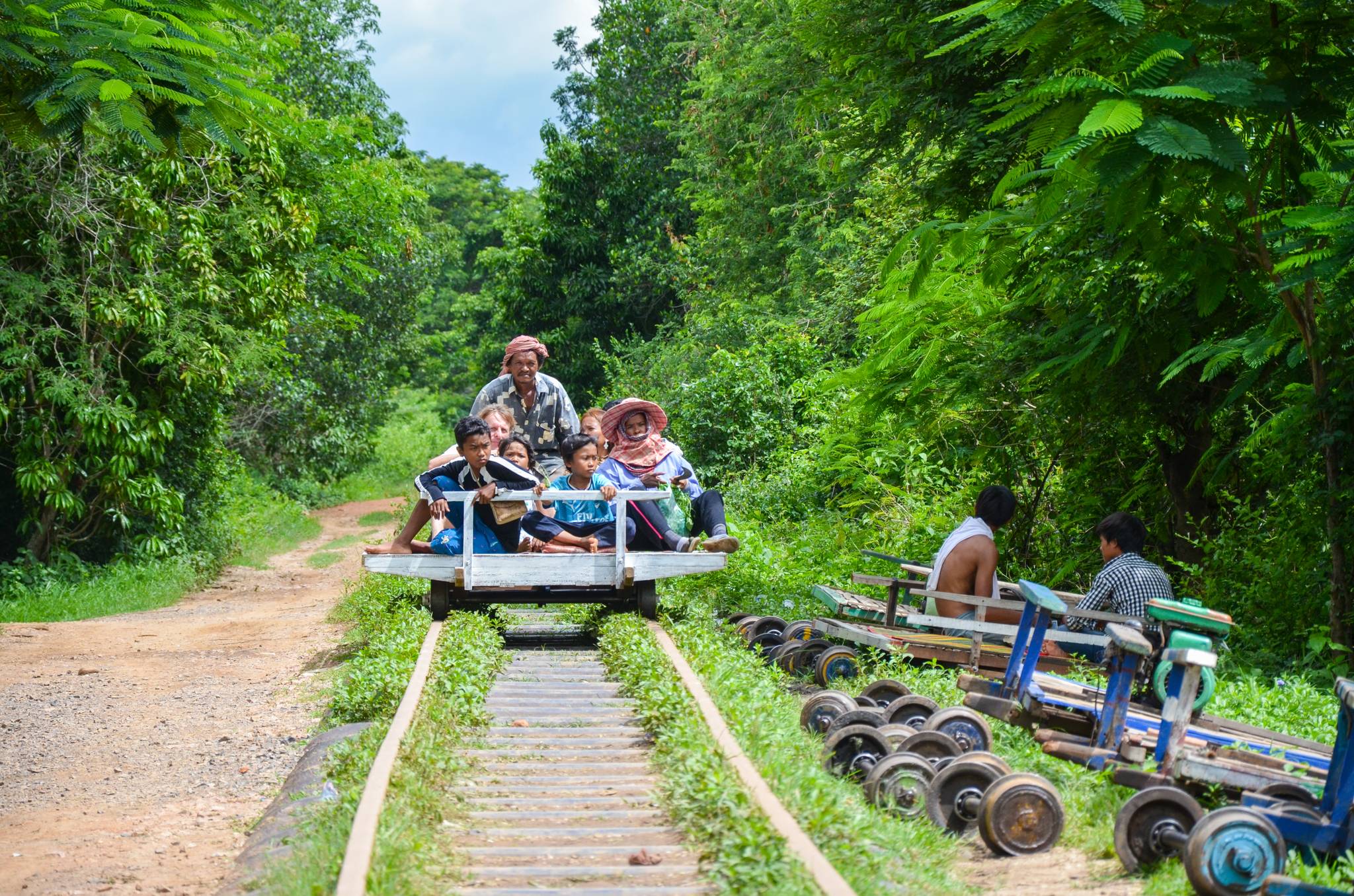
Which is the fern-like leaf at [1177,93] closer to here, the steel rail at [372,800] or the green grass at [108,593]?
the steel rail at [372,800]

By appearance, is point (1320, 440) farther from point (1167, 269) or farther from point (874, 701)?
point (874, 701)

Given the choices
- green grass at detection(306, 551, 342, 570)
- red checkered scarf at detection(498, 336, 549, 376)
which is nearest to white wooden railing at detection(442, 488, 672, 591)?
red checkered scarf at detection(498, 336, 549, 376)

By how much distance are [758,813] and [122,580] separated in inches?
549

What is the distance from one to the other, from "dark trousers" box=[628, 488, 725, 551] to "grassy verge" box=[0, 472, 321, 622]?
802 centimetres

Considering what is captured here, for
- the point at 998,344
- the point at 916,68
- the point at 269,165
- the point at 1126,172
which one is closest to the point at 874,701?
the point at 1126,172

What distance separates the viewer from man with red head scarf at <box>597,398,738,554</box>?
10.8 metres

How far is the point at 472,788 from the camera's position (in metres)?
6.04

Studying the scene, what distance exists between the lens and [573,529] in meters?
10.8

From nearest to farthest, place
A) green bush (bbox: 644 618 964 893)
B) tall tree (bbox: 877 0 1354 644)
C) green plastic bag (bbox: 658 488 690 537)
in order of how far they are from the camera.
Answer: green bush (bbox: 644 618 964 893)
tall tree (bbox: 877 0 1354 644)
green plastic bag (bbox: 658 488 690 537)

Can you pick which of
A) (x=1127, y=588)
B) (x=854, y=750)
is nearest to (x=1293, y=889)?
(x=854, y=750)

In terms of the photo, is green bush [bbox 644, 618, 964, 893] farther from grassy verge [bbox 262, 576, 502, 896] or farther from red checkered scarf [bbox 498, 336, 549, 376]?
red checkered scarf [bbox 498, 336, 549, 376]

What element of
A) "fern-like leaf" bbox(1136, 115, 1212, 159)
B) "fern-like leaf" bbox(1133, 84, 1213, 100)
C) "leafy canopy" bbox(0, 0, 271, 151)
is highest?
"leafy canopy" bbox(0, 0, 271, 151)

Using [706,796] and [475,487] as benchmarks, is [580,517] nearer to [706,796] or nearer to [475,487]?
[475,487]

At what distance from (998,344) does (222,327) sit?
10276 mm
